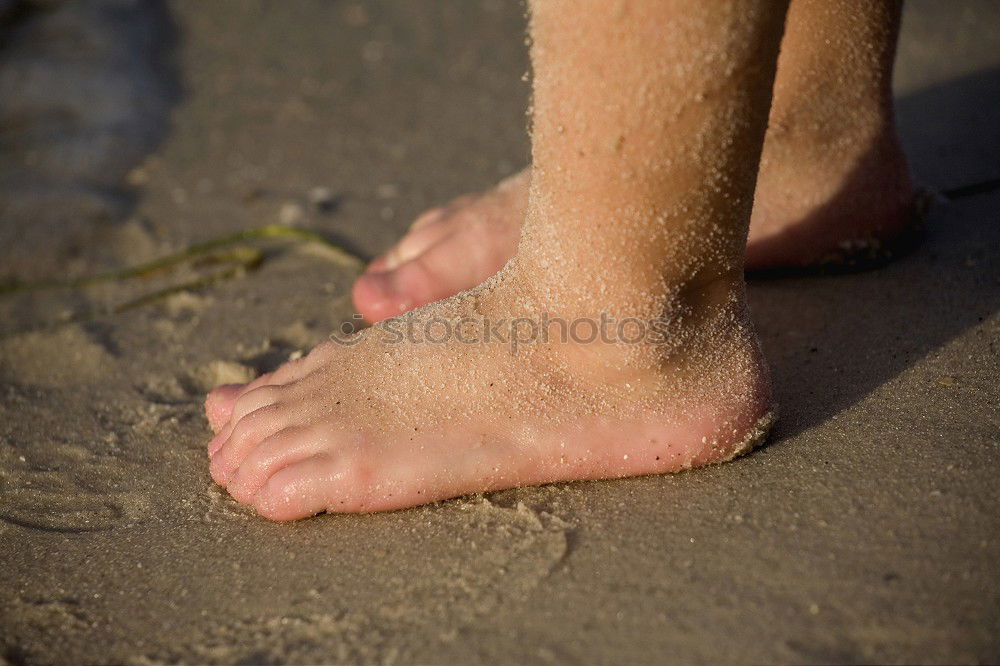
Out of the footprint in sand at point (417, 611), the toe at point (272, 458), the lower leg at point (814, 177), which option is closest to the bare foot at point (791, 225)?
the lower leg at point (814, 177)

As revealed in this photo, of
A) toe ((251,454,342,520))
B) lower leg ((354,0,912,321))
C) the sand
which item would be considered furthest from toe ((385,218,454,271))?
toe ((251,454,342,520))

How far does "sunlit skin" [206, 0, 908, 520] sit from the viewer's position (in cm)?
111

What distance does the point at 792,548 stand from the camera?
3.67 feet

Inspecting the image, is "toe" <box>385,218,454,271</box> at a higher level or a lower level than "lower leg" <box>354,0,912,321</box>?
higher

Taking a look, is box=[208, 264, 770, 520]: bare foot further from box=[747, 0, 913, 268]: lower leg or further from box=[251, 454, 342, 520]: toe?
box=[747, 0, 913, 268]: lower leg

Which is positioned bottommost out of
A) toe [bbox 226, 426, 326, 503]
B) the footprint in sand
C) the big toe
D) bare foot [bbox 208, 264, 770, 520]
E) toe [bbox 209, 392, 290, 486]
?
the footprint in sand

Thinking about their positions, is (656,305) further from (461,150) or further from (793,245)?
(461,150)

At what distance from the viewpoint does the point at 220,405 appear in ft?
4.96

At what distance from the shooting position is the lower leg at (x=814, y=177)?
168 cm

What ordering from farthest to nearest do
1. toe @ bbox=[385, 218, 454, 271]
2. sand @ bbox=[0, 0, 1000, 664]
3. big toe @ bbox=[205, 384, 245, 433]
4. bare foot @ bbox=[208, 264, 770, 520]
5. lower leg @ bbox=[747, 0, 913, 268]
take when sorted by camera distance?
1. toe @ bbox=[385, 218, 454, 271]
2. lower leg @ bbox=[747, 0, 913, 268]
3. big toe @ bbox=[205, 384, 245, 433]
4. bare foot @ bbox=[208, 264, 770, 520]
5. sand @ bbox=[0, 0, 1000, 664]

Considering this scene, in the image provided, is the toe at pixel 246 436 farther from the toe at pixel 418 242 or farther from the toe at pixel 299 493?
the toe at pixel 418 242

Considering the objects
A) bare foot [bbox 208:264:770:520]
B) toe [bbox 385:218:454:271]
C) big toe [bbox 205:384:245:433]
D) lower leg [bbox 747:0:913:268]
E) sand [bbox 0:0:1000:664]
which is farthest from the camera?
toe [bbox 385:218:454:271]

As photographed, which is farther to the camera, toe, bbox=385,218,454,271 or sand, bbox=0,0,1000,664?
toe, bbox=385,218,454,271

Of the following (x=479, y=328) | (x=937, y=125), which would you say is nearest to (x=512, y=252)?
(x=479, y=328)
